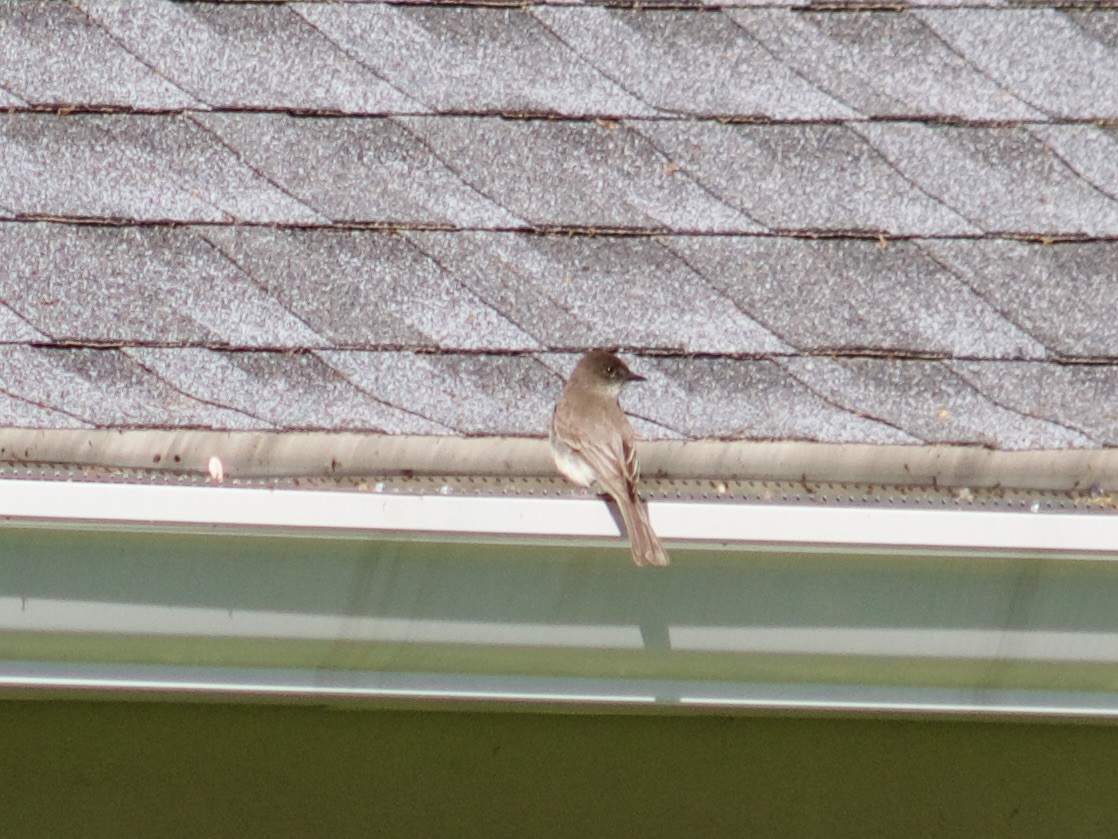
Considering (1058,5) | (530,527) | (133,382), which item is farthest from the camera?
(1058,5)

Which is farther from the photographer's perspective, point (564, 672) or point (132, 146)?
point (132, 146)

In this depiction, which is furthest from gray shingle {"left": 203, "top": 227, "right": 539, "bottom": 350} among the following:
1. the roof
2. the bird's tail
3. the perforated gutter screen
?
the bird's tail

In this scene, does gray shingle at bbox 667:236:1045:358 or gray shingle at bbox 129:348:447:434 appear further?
gray shingle at bbox 667:236:1045:358

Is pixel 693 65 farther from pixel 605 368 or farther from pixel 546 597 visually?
pixel 546 597

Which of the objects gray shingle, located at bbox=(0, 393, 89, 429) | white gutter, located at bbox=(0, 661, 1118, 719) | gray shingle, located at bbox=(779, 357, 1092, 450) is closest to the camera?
white gutter, located at bbox=(0, 661, 1118, 719)

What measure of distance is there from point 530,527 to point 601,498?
15 cm

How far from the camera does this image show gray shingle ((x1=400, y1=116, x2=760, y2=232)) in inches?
147

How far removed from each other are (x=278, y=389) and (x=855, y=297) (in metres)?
1.31

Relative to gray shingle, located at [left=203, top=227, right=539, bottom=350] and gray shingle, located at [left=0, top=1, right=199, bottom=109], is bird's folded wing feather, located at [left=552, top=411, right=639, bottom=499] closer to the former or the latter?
gray shingle, located at [left=203, top=227, right=539, bottom=350]

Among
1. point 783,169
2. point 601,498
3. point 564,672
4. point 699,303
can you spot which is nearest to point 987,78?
point 783,169

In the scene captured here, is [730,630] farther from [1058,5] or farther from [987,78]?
[1058,5]

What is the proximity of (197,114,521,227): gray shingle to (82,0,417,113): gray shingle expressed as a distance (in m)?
0.05

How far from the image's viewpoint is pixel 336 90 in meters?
3.76

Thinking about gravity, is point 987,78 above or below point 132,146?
above
